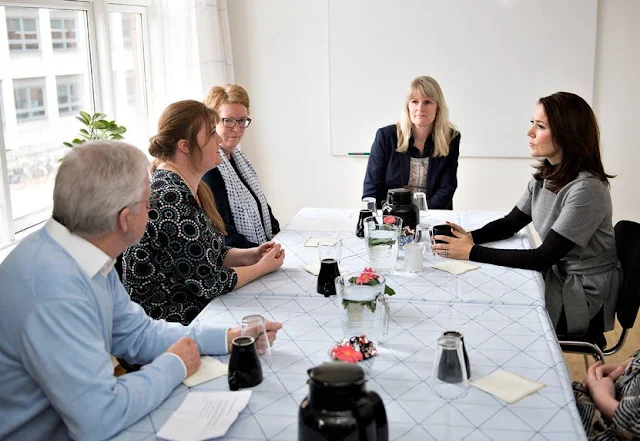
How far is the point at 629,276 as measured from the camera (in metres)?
2.49

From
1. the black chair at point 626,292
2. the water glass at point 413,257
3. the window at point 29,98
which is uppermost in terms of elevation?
the window at point 29,98

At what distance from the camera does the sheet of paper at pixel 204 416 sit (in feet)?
4.35

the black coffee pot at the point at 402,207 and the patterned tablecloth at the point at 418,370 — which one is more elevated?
the black coffee pot at the point at 402,207

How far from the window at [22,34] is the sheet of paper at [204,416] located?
2.34 m

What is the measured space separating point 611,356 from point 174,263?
2.42 metres

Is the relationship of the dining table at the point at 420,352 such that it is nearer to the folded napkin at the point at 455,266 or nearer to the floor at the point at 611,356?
the folded napkin at the point at 455,266

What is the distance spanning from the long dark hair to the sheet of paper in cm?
160

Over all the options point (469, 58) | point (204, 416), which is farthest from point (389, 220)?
point (469, 58)

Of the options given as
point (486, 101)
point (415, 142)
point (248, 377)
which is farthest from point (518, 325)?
point (486, 101)

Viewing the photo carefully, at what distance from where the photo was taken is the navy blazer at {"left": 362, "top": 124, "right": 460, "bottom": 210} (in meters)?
3.81

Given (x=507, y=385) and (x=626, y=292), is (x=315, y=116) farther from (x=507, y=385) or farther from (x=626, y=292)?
(x=507, y=385)

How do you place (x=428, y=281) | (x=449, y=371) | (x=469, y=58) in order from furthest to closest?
(x=469, y=58)
(x=428, y=281)
(x=449, y=371)

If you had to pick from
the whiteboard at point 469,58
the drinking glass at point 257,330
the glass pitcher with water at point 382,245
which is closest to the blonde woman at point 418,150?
the whiteboard at point 469,58

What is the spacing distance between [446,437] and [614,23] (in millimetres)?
3680
